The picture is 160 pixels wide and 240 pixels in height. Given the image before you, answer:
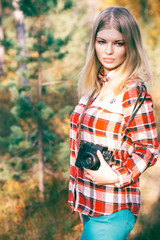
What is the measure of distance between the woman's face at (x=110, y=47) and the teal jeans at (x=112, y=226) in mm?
866

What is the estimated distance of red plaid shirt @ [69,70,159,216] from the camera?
1351 millimetres

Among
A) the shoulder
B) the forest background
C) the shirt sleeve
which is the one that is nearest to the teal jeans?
the shirt sleeve

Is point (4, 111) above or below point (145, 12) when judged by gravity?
A: below

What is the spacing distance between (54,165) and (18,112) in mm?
1398

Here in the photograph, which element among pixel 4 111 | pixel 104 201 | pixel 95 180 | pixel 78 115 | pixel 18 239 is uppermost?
pixel 78 115

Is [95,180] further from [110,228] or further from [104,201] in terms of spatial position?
[110,228]

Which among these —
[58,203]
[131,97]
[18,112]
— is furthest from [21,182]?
[131,97]

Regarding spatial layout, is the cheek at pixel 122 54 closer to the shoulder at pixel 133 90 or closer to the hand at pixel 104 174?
the shoulder at pixel 133 90

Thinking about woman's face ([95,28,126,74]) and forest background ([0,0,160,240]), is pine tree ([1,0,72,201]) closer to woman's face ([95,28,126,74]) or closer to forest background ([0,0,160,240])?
forest background ([0,0,160,240])

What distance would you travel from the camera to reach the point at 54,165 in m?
4.80

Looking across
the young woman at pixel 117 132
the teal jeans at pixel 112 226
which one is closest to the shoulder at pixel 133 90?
the young woman at pixel 117 132

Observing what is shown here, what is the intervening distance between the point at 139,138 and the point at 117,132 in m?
0.13

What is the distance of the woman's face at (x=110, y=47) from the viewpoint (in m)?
1.47

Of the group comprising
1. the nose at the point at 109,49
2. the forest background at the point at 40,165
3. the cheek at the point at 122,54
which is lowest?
the forest background at the point at 40,165
